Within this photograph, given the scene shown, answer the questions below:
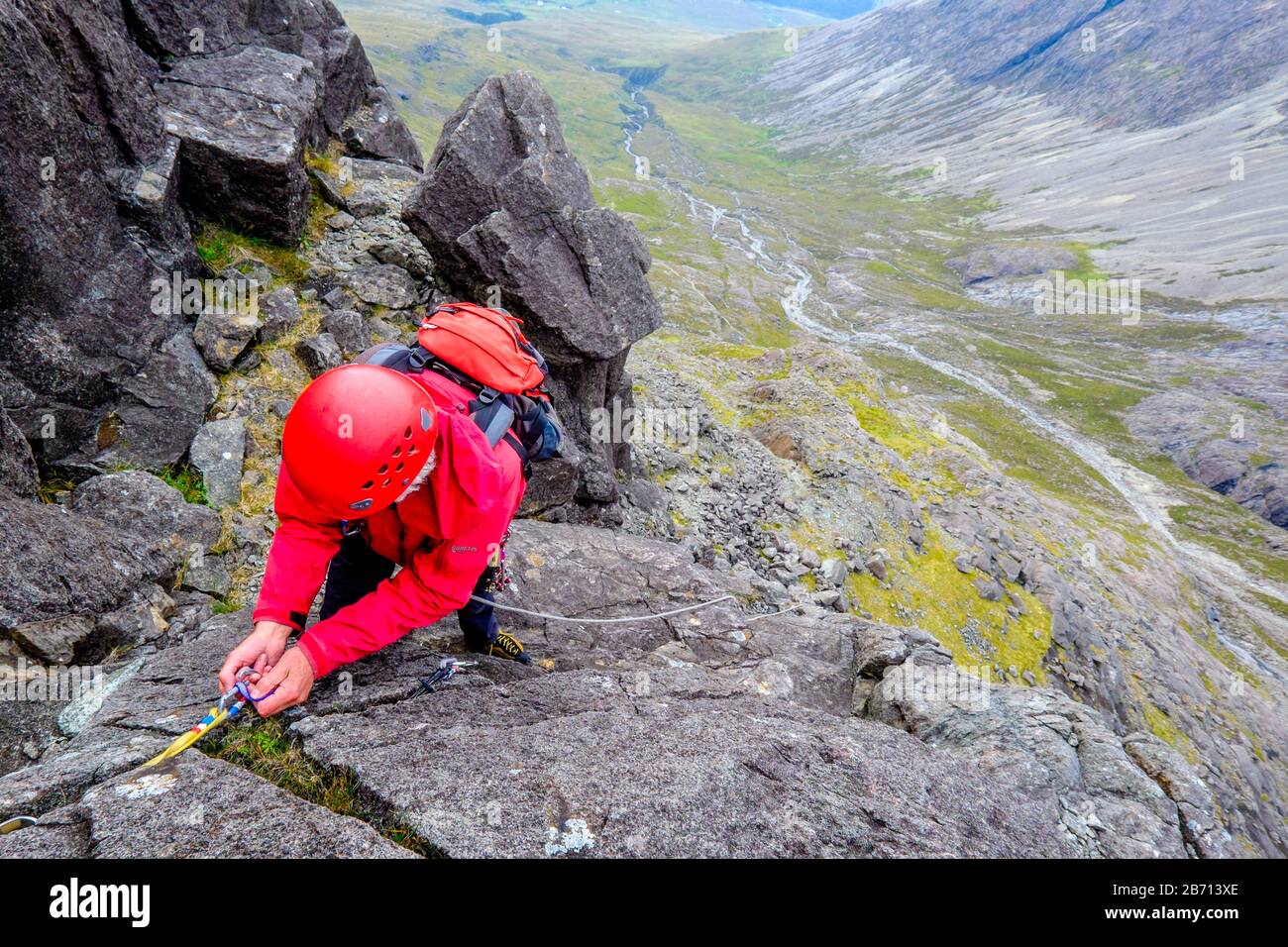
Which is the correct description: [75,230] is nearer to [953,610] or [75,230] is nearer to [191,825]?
[191,825]

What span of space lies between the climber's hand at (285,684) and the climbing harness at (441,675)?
1.28 metres

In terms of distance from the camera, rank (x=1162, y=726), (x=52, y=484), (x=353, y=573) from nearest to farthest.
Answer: (x=353, y=573), (x=52, y=484), (x=1162, y=726)

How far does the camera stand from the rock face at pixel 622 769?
4426 millimetres

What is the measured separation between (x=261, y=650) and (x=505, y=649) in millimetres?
3088

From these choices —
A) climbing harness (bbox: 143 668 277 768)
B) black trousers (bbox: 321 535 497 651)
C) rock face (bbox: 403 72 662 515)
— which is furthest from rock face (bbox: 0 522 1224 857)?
rock face (bbox: 403 72 662 515)

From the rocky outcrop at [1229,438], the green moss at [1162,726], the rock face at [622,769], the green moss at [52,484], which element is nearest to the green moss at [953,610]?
the green moss at [1162,726]

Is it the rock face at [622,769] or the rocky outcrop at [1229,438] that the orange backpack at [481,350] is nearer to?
the rock face at [622,769]

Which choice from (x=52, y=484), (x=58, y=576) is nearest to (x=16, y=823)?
(x=58, y=576)

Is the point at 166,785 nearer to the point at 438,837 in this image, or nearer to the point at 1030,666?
the point at 438,837

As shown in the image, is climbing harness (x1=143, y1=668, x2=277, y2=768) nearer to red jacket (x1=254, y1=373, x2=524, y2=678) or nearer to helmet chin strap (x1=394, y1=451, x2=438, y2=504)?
red jacket (x1=254, y1=373, x2=524, y2=678)

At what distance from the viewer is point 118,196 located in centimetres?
1144

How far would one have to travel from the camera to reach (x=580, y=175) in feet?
61.8

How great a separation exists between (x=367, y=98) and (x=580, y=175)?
9.85 meters

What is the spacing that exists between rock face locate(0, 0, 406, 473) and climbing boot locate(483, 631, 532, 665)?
756 centimetres
